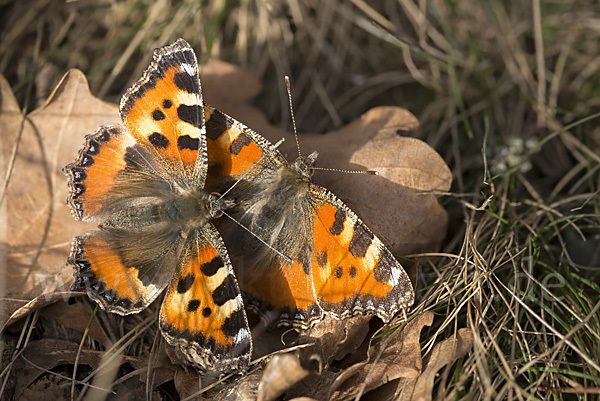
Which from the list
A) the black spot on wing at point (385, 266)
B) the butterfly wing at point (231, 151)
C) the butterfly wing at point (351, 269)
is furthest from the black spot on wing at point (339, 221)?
the butterfly wing at point (231, 151)

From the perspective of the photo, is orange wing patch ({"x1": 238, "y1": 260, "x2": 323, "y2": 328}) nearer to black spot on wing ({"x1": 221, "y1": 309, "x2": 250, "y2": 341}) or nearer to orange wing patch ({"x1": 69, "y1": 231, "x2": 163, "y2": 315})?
black spot on wing ({"x1": 221, "y1": 309, "x2": 250, "y2": 341})

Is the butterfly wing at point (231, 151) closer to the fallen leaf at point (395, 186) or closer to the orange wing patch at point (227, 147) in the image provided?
the orange wing patch at point (227, 147)

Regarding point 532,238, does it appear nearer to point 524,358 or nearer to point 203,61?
point 524,358

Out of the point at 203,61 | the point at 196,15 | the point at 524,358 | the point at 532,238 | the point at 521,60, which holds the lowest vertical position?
the point at 524,358

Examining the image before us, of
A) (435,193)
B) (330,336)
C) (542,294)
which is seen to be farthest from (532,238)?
(330,336)

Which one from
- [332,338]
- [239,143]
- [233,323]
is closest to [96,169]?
[239,143]
